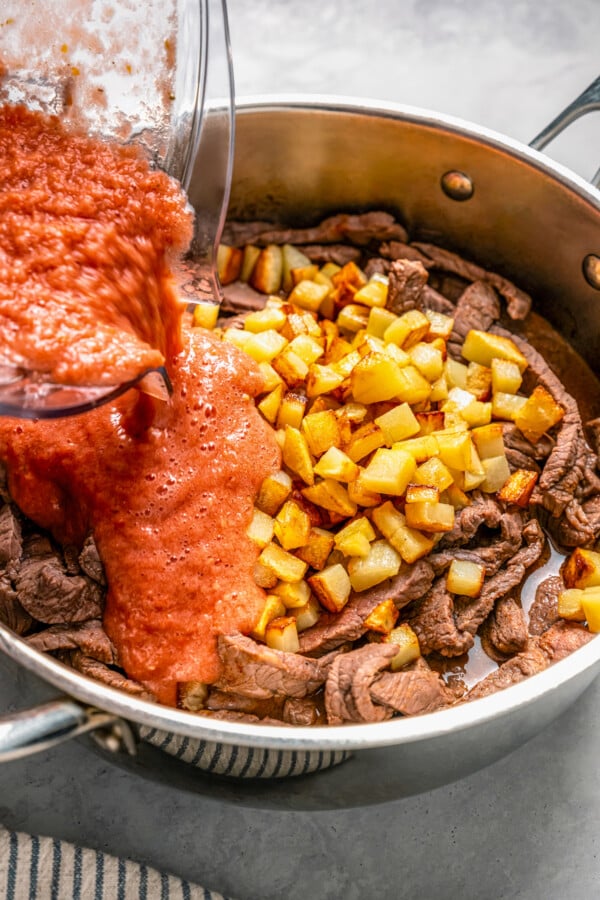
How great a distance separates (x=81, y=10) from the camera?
1784 millimetres

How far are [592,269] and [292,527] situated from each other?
0.97 meters

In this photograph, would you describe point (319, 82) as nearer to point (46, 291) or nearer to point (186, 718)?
point (46, 291)

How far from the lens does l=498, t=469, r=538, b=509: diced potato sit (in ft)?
6.50

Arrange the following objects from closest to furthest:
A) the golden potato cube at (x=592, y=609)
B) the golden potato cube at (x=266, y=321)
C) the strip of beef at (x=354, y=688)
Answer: the strip of beef at (x=354, y=688) → the golden potato cube at (x=592, y=609) → the golden potato cube at (x=266, y=321)

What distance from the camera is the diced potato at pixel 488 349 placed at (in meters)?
2.17

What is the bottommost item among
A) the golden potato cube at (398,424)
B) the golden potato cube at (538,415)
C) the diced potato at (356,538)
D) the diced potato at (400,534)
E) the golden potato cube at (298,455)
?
the diced potato at (356,538)

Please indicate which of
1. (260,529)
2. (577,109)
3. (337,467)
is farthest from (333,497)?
(577,109)

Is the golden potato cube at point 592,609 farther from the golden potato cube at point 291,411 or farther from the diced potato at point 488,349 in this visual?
the golden potato cube at point 291,411

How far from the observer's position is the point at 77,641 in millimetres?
1741

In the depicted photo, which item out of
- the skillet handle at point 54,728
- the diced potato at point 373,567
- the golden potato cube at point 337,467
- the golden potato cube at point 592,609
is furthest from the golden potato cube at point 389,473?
the skillet handle at point 54,728

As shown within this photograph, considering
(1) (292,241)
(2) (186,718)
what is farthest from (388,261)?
(2) (186,718)

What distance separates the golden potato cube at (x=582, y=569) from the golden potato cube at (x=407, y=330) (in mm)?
613

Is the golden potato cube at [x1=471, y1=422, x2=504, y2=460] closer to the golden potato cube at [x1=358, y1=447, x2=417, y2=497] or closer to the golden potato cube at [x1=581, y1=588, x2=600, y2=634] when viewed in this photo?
the golden potato cube at [x1=358, y1=447, x2=417, y2=497]

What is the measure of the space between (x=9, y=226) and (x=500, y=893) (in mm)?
1555
